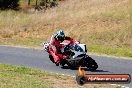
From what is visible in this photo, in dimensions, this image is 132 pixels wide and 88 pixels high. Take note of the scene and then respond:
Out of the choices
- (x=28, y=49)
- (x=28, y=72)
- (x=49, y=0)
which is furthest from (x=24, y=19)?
(x=49, y=0)

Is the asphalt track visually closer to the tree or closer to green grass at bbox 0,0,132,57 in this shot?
green grass at bbox 0,0,132,57

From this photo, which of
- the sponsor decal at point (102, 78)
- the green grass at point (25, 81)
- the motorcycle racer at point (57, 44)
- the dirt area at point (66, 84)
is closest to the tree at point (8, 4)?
the motorcycle racer at point (57, 44)

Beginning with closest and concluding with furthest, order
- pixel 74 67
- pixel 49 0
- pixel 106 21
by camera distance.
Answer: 1. pixel 74 67
2. pixel 106 21
3. pixel 49 0

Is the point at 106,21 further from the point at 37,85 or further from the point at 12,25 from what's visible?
the point at 37,85

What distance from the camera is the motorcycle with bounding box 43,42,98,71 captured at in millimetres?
16578

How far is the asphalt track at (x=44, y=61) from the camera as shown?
648 inches

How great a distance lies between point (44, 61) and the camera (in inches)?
734

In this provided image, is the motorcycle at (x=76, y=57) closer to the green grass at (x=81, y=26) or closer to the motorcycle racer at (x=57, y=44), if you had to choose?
the motorcycle racer at (x=57, y=44)

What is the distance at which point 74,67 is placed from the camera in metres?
17.0

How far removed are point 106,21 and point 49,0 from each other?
36.0 meters

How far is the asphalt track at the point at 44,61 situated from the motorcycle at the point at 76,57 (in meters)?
0.27

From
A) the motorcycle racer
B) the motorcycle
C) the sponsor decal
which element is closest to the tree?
the motorcycle racer

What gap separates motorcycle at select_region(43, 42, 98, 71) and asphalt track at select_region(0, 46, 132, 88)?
268 mm

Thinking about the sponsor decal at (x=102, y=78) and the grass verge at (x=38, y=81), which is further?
the grass verge at (x=38, y=81)
